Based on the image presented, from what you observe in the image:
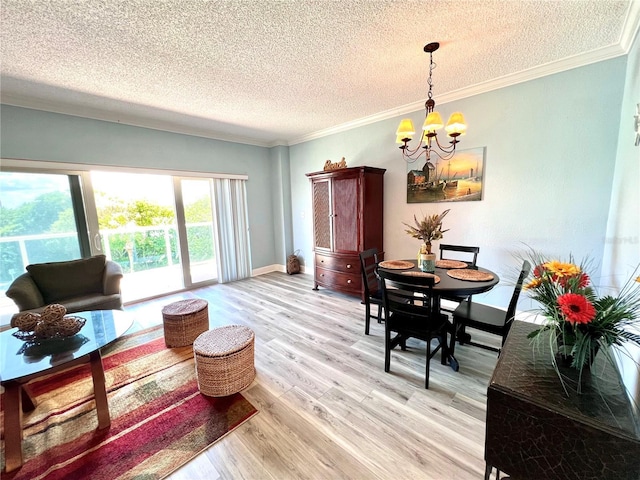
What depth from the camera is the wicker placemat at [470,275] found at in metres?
2.09

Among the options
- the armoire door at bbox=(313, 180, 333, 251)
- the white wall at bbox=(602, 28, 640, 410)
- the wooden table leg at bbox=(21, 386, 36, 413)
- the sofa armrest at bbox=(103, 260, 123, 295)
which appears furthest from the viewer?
the armoire door at bbox=(313, 180, 333, 251)

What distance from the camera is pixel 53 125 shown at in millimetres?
3072

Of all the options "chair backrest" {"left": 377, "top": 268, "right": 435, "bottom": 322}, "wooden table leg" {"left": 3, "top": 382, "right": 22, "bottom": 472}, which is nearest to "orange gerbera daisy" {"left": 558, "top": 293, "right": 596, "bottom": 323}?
"chair backrest" {"left": 377, "top": 268, "right": 435, "bottom": 322}

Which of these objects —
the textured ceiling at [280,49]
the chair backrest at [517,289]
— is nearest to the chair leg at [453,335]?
the chair backrest at [517,289]

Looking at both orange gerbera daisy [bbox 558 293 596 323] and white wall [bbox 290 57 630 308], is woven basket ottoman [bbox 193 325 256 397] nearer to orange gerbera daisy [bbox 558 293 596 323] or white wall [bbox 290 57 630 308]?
orange gerbera daisy [bbox 558 293 596 323]

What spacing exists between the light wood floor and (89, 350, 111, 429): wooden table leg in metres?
0.70

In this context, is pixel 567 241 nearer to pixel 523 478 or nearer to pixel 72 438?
pixel 523 478

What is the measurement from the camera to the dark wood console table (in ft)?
2.77

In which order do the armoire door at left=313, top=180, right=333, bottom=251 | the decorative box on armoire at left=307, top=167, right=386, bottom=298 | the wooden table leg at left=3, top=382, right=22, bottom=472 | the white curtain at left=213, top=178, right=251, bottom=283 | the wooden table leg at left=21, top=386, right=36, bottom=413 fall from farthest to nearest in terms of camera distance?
the white curtain at left=213, top=178, right=251, bottom=283 → the armoire door at left=313, top=180, right=333, bottom=251 → the decorative box on armoire at left=307, top=167, right=386, bottom=298 → the wooden table leg at left=21, top=386, right=36, bottom=413 → the wooden table leg at left=3, top=382, right=22, bottom=472

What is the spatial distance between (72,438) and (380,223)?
3.68 m

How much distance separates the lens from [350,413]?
1.73 meters

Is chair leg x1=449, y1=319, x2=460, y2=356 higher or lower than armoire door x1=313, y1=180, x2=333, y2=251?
lower

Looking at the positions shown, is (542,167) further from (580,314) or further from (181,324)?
(181,324)

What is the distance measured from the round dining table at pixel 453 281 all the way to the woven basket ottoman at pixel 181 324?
2.04 metres
